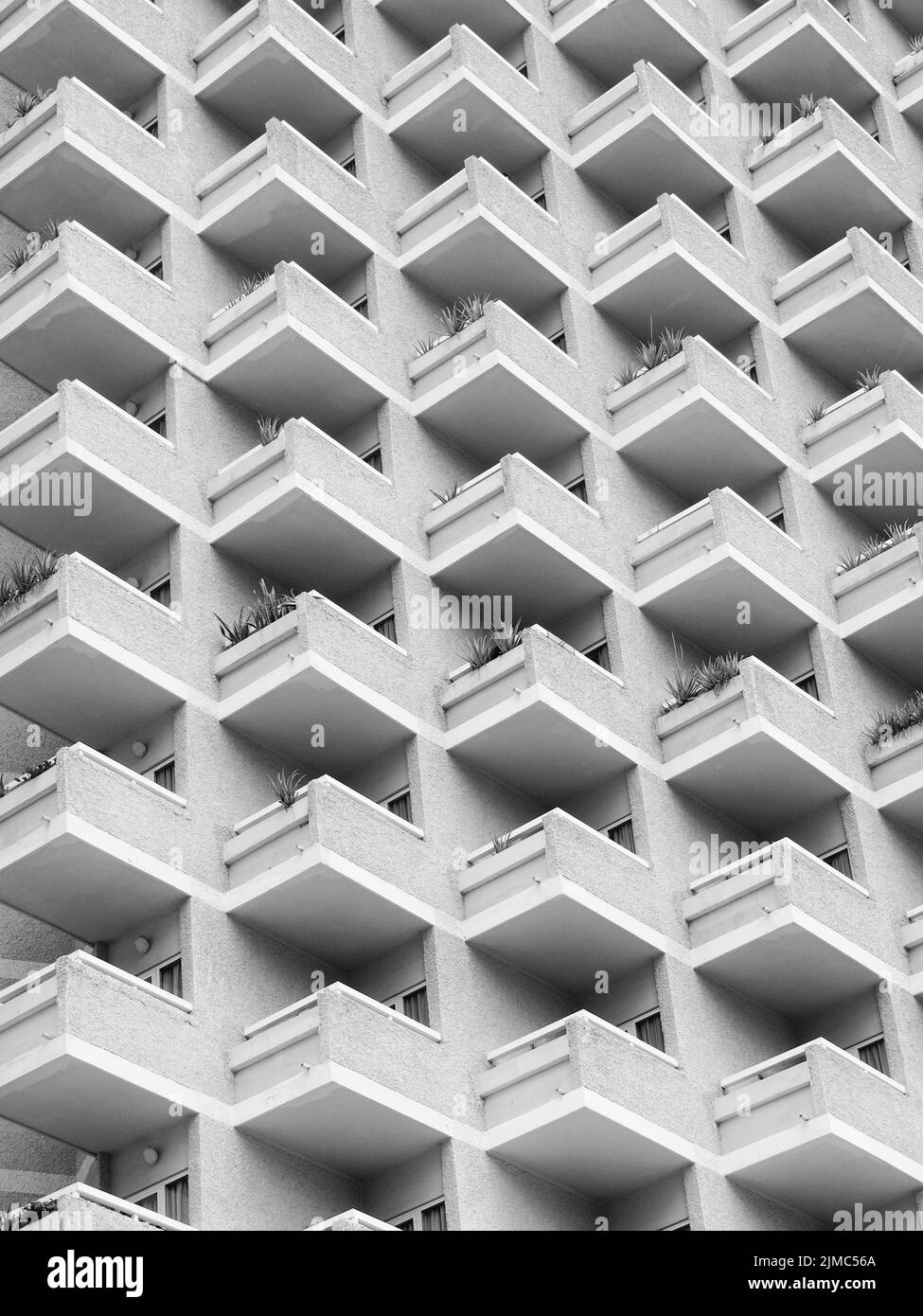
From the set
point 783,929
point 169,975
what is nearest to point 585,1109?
point 783,929

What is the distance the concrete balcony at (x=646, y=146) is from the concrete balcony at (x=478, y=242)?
3372 mm

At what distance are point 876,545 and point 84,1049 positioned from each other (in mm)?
18700

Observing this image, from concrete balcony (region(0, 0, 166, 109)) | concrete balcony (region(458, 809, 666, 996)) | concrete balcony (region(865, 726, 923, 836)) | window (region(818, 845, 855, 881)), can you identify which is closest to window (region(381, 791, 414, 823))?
concrete balcony (region(458, 809, 666, 996))

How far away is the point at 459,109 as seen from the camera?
45.4 meters

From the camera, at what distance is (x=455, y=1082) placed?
3291 centimetres

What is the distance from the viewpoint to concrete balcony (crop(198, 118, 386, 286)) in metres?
41.4

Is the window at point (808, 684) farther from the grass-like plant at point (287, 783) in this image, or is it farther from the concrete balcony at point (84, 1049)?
the concrete balcony at point (84, 1049)

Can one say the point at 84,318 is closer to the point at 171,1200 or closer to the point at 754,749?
the point at 754,749

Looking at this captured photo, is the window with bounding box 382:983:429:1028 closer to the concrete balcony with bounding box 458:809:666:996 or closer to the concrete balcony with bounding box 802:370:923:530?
the concrete balcony with bounding box 458:809:666:996

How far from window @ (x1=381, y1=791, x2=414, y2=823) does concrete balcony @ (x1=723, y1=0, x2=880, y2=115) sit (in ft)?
71.1

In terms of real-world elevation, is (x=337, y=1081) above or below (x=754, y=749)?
below

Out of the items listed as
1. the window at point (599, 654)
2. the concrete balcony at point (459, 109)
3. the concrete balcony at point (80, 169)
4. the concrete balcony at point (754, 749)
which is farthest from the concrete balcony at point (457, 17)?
the concrete balcony at point (754, 749)

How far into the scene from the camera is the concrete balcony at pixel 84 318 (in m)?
38.1

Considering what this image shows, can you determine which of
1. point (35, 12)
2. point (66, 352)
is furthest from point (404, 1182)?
point (35, 12)
